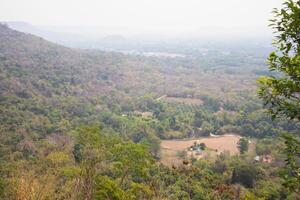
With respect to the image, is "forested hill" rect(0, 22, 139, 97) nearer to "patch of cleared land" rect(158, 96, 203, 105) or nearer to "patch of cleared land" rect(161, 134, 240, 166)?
"patch of cleared land" rect(158, 96, 203, 105)

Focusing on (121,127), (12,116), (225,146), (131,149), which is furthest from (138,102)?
(131,149)

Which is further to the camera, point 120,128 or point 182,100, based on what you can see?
point 182,100

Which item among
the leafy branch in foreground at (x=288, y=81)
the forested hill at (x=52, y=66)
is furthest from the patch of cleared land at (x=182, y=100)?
the leafy branch in foreground at (x=288, y=81)

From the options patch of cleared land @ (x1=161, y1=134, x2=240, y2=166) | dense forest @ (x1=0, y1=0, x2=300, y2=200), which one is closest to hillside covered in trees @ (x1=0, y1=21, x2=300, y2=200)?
dense forest @ (x1=0, y1=0, x2=300, y2=200)

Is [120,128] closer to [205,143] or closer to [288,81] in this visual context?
[205,143]

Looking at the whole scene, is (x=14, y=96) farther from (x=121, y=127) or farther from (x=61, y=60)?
(x=61, y=60)

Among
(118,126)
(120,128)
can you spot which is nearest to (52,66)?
(118,126)

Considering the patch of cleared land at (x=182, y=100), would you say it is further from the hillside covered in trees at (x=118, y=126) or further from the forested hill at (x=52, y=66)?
the forested hill at (x=52, y=66)
